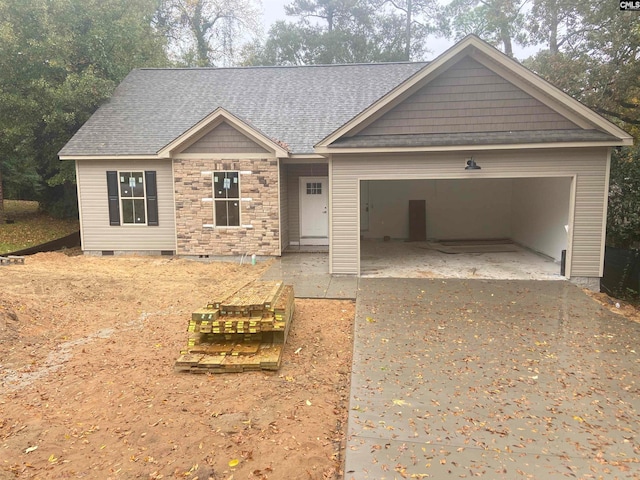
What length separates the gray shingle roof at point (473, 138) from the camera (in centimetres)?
849

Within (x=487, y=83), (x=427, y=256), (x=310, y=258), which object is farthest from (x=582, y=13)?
(x=310, y=258)

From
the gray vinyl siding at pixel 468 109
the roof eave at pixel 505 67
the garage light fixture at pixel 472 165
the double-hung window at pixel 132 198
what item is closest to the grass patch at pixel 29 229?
the double-hung window at pixel 132 198

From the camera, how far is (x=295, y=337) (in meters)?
6.01

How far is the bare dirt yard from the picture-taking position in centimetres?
335

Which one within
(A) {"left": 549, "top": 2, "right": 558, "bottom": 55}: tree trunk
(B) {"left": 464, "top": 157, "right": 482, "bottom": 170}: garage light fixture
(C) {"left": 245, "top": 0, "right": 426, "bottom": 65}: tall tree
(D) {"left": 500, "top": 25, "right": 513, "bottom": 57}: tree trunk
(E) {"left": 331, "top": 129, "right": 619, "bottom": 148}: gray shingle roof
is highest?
(C) {"left": 245, "top": 0, "right": 426, "bottom": 65}: tall tree

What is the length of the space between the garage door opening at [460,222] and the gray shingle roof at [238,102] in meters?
2.81

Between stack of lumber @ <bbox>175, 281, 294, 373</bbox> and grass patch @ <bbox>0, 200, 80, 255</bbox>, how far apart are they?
1077 centimetres

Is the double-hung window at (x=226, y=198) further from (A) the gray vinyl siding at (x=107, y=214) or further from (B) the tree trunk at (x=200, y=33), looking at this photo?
(B) the tree trunk at (x=200, y=33)

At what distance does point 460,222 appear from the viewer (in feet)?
48.1

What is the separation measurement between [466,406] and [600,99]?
464 inches

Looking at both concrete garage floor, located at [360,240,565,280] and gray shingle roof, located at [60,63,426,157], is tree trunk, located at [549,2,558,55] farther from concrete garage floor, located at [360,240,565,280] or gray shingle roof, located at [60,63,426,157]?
concrete garage floor, located at [360,240,565,280]

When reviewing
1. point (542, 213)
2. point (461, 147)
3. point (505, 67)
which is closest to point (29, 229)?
point (461, 147)

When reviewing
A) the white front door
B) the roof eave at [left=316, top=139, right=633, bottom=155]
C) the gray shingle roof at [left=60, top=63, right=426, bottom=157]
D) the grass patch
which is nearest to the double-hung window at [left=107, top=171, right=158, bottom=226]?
the gray shingle roof at [left=60, top=63, right=426, bottom=157]

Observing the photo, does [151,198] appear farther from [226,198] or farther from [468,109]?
[468,109]
